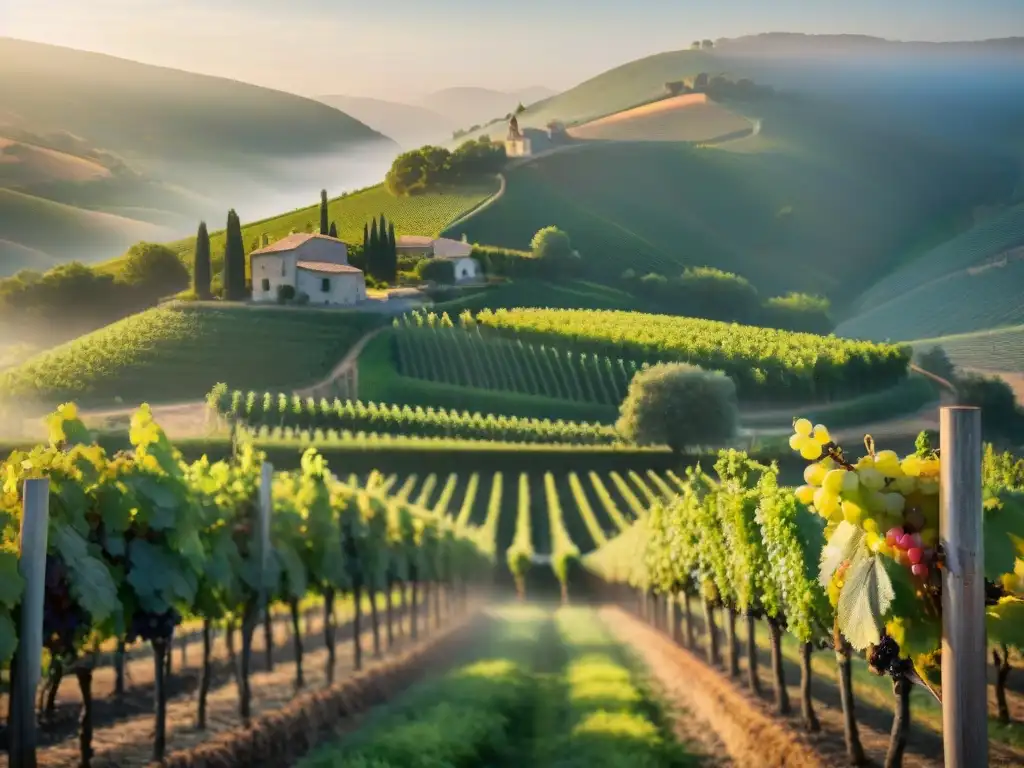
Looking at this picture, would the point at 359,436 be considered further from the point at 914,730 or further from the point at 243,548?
the point at 914,730

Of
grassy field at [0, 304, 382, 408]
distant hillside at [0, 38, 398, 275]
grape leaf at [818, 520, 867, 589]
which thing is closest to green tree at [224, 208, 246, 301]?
grassy field at [0, 304, 382, 408]

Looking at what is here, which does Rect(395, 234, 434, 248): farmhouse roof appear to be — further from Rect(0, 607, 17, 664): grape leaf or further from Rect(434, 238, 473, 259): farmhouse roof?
Rect(0, 607, 17, 664): grape leaf

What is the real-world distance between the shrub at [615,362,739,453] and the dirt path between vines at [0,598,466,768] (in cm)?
264

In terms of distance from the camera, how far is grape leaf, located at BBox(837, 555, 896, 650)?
8.30 ft

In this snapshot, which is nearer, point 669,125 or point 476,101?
point 476,101

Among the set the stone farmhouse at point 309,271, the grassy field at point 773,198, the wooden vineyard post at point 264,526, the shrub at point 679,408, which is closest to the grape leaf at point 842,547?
the wooden vineyard post at point 264,526

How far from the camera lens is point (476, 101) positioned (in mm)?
10719

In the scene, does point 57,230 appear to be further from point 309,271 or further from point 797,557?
point 797,557

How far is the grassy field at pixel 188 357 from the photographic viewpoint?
30.7 ft

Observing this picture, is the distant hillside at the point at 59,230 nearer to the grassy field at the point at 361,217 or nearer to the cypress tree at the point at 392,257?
the grassy field at the point at 361,217

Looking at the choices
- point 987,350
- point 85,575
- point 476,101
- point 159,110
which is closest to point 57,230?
point 159,110

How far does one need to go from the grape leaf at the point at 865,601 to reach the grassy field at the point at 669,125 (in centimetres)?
865

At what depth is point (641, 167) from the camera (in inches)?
441

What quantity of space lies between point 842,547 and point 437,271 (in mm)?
7382
